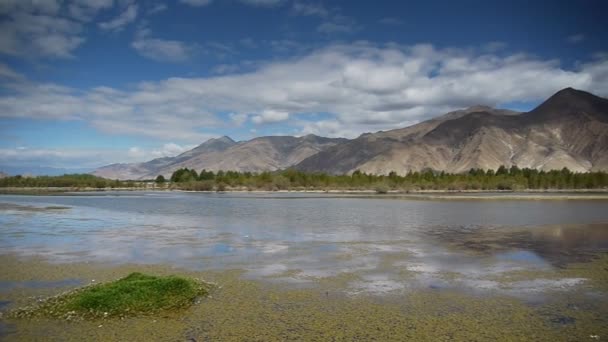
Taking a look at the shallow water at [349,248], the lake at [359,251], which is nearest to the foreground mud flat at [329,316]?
the lake at [359,251]

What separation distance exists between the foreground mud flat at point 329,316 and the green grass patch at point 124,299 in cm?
54

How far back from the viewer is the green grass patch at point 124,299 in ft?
54.2

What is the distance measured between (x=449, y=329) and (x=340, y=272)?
9487mm

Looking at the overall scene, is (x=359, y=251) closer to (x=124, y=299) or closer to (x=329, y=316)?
(x=329, y=316)

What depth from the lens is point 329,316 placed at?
54.1ft

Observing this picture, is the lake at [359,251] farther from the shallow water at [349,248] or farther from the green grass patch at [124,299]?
the green grass patch at [124,299]

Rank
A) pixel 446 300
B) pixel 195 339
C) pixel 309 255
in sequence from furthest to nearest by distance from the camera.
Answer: pixel 309 255 → pixel 446 300 → pixel 195 339

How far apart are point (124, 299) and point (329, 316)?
25.6ft

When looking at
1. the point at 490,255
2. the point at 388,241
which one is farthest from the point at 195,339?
the point at 388,241

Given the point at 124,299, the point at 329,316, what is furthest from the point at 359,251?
the point at 124,299

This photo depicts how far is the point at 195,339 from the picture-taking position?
14266 millimetres

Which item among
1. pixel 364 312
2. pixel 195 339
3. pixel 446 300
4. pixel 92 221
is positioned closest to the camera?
pixel 195 339

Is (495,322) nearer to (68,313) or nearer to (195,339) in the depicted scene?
(195,339)

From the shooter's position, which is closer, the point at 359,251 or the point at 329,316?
the point at 329,316
